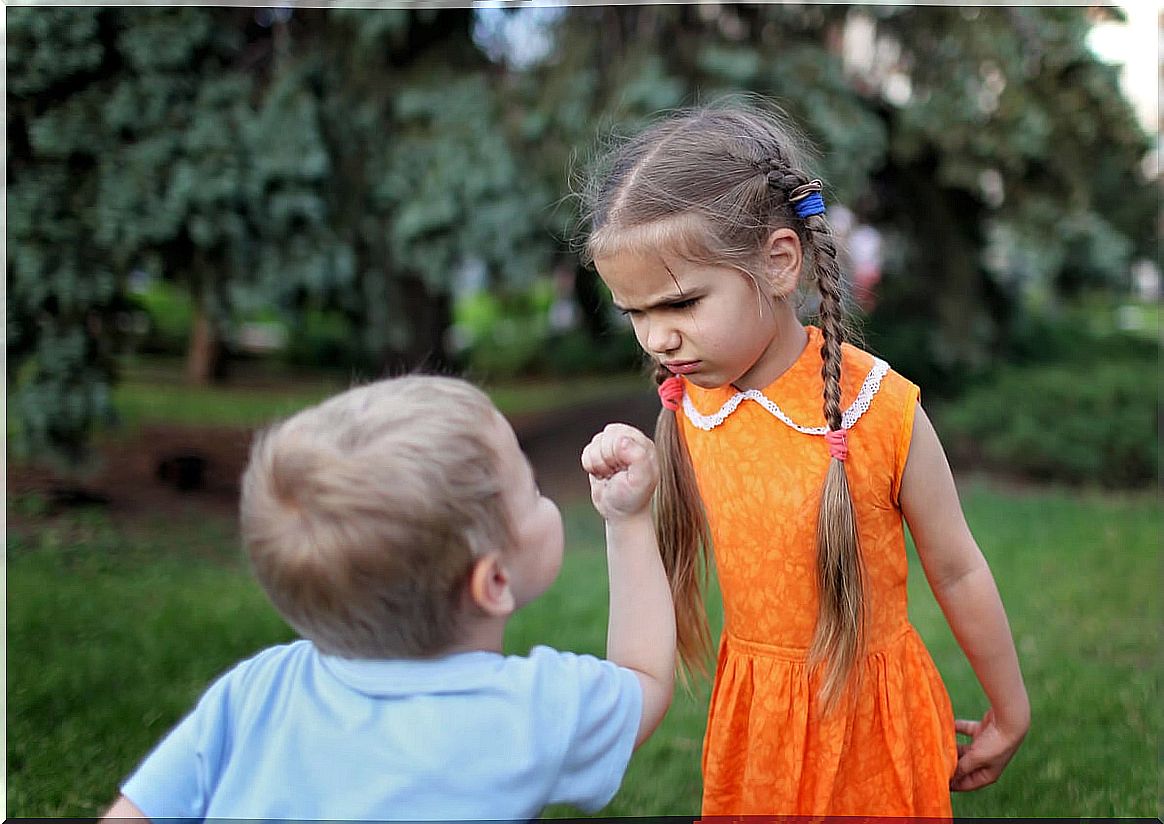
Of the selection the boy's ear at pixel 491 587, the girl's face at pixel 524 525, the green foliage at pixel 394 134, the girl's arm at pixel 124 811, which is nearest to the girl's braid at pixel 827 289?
the girl's face at pixel 524 525

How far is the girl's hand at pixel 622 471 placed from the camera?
5.28ft

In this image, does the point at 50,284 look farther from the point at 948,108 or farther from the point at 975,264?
the point at 975,264

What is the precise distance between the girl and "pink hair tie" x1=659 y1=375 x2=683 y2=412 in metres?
0.02

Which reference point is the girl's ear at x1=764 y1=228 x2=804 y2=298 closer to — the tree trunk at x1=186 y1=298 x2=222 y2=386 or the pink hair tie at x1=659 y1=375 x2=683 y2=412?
the pink hair tie at x1=659 y1=375 x2=683 y2=412

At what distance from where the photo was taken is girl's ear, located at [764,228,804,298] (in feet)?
5.88

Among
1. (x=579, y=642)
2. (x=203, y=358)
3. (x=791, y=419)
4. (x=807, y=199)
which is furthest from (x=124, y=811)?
(x=203, y=358)

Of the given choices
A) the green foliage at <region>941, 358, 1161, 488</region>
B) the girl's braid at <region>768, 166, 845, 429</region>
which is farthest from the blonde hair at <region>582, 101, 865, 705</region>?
the green foliage at <region>941, 358, 1161, 488</region>

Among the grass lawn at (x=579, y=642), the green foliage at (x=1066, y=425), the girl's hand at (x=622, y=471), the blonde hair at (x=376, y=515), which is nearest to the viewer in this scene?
the blonde hair at (x=376, y=515)

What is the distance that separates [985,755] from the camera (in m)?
1.96

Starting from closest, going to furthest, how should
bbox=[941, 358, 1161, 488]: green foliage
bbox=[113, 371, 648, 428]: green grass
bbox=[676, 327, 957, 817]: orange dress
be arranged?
Result: bbox=[676, 327, 957, 817]: orange dress < bbox=[941, 358, 1161, 488]: green foliage < bbox=[113, 371, 648, 428]: green grass

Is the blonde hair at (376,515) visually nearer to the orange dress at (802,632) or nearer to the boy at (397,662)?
→ the boy at (397,662)

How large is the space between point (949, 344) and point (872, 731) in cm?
514

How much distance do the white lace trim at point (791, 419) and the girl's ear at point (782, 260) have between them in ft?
0.66

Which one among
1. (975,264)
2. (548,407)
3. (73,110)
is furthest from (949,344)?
(73,110)
